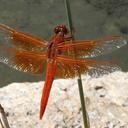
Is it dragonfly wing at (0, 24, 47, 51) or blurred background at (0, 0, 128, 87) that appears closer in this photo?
dragonfly wing at (0, 24, 47, 51)

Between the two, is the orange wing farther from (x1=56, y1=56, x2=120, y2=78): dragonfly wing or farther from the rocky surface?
the rocky surface

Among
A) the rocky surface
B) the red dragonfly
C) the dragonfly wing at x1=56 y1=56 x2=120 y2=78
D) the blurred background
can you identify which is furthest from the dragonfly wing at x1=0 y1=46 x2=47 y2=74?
the blurred background

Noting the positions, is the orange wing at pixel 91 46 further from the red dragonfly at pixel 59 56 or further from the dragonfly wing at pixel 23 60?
the dragonfly wing at pixel 23 60

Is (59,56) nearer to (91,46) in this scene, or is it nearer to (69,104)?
(91,46)

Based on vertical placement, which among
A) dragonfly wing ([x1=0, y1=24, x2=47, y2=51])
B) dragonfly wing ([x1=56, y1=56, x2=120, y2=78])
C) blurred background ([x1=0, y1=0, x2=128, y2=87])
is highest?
blurred background ([x1=0, y1=0, x2=128, y2=87])

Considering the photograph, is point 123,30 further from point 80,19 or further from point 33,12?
point 33,12

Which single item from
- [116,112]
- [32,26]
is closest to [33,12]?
[32,26]

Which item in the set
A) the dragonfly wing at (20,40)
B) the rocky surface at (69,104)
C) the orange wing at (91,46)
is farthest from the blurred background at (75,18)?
the orange wing at (91,46)
